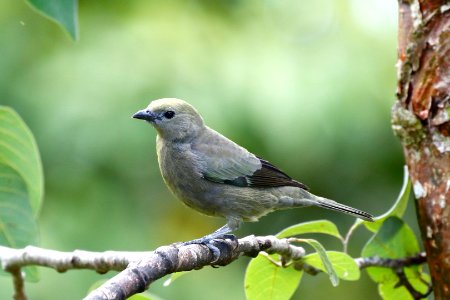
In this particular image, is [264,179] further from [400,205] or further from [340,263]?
[340,263]

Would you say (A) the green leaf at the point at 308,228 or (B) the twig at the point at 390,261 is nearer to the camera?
(A) the green leaf at the point at 308,228

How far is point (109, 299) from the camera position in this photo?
6.16 ft

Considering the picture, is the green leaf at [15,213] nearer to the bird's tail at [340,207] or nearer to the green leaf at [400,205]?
the green leaf at [400,205]

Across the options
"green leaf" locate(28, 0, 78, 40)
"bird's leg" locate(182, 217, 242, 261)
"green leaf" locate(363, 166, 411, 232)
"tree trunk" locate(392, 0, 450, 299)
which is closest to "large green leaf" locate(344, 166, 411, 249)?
"green leaf" locate(363, 166, 411, 232)

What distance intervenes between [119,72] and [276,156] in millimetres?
1520

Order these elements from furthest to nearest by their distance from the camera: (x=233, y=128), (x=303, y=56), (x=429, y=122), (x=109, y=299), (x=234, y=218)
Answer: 1. (x=303, y=56)
2. (x=233, y=128)
3. (x=234, y=218)
4. (x=429, y=122)
5. (x=109, y=299)

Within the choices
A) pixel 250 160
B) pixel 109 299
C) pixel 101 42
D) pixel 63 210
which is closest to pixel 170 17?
pixel 101 42

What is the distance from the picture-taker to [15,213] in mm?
2863

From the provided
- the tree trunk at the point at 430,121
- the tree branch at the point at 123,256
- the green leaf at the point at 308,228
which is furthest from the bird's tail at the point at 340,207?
the tree branch at the point at 123,256

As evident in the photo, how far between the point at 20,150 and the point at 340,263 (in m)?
1.33

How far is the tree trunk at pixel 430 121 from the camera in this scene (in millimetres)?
3115

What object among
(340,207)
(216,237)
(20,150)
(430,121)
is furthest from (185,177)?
(430,121)

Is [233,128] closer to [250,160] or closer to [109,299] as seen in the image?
[250,160]

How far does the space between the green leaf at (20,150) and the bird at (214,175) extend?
3.51ft
